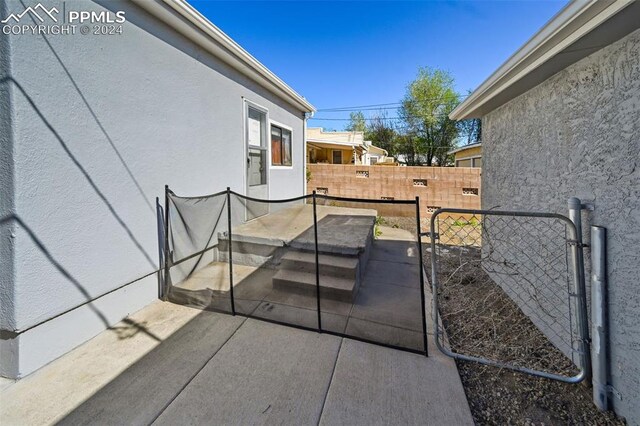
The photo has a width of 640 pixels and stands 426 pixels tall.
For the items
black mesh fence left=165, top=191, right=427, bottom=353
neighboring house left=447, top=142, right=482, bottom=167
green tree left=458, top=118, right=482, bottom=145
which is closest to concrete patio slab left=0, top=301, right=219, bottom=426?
black mesh fence left=165, top=191, right=427, bottom=353

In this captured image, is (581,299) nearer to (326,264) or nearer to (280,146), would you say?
(326,264)

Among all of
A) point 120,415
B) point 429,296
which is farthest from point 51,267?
point 429,296

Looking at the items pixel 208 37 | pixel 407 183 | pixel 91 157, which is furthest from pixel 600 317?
pixel 407 183

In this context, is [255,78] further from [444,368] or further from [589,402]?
[589,402]

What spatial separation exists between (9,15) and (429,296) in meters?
4.50

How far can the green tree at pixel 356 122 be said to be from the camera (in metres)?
34.3

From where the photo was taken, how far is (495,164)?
3955mm

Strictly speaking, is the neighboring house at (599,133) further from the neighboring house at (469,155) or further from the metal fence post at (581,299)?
the neighboring house at (469,155)

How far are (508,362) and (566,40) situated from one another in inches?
93.5

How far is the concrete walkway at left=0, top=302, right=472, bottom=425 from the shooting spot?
168 centimetres

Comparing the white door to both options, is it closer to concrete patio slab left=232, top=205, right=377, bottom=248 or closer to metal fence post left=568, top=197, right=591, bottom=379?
concrete patio slab left=232, top=205, right=377, bottom=248

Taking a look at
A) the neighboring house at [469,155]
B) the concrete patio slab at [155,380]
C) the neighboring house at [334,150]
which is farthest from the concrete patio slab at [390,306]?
the neighboring house at [334,150]

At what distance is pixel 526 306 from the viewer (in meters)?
2.96

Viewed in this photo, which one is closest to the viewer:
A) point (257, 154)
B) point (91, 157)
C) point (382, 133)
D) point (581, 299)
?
point (581, 299)
